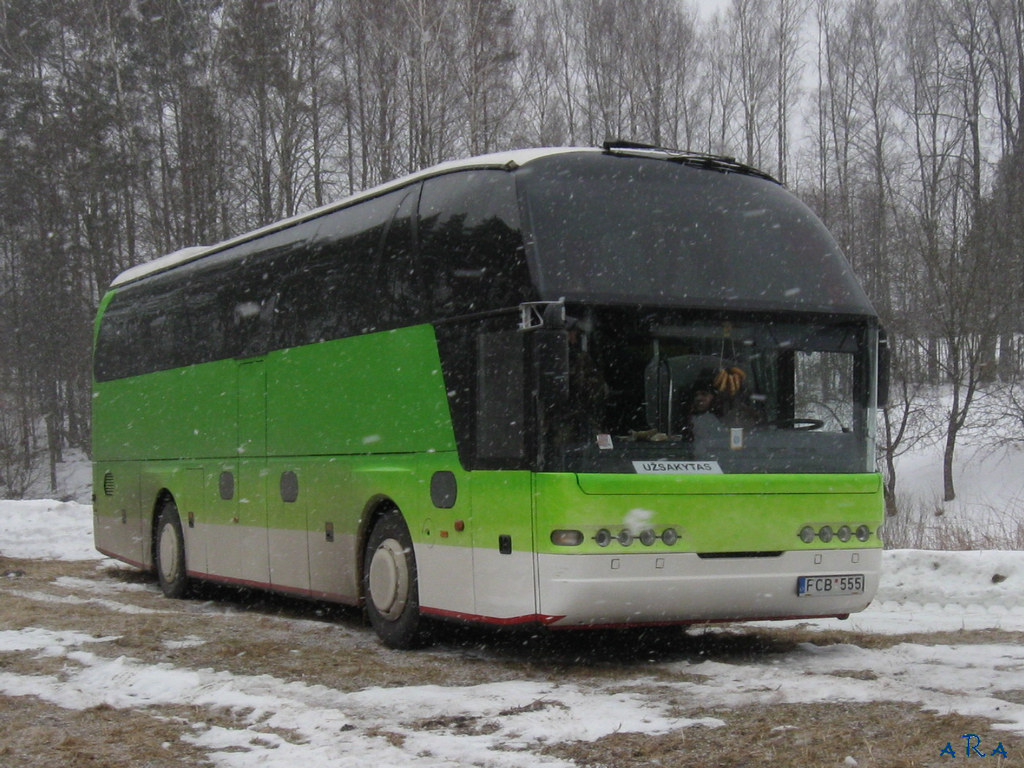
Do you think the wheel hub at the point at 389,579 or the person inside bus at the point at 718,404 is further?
the wheel hub at the point at 389,579

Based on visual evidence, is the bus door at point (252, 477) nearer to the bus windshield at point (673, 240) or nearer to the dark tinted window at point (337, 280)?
the dark tinted window at point (337, 280)

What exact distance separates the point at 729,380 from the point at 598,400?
100 centimetres

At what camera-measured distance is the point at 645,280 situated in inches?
356

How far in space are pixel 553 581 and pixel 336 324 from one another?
3854 mm

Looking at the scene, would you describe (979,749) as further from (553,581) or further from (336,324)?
(336,324)

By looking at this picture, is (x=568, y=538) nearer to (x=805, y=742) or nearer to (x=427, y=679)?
(x=427, y=679)

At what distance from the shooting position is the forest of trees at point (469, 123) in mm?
37281

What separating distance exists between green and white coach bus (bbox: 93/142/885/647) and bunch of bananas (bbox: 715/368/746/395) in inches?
1.2

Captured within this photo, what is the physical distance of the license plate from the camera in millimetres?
9258

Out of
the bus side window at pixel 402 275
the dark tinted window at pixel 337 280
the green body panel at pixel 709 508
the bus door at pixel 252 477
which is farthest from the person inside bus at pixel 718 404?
the bus door at pixel 252 477

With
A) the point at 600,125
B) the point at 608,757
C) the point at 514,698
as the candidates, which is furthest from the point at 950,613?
the point at 600,125

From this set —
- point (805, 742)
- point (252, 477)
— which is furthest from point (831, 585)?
point (252, 477)

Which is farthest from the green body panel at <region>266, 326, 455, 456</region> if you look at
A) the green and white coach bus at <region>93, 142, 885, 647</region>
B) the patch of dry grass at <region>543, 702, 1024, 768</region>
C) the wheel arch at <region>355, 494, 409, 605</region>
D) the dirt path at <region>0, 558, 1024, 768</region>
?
the patch of dry grass at <region>543, 702, 1024, 768</region>

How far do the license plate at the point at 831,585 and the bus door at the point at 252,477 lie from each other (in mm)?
5818
